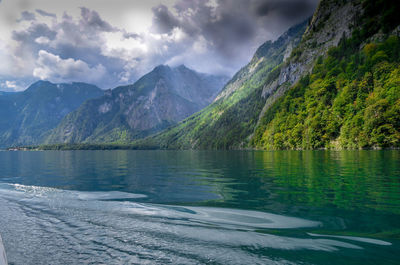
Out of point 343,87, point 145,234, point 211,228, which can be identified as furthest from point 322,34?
point 145,234

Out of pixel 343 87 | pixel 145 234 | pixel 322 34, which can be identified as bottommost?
pixel 145 234

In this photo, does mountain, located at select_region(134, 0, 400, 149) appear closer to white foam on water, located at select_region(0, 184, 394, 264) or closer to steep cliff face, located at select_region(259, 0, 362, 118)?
steep cliff face, located at select_region(259, 0, 362, 118)

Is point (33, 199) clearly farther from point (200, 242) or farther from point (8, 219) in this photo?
point (200, 242)

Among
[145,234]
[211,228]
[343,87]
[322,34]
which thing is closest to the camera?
[145,234]

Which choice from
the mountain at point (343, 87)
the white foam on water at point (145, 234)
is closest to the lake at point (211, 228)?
the white foam on water at point (145, 234)

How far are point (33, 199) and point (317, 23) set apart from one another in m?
220

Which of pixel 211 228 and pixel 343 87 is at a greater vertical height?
pixel 343 87

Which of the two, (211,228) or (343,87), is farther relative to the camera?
(343,87)

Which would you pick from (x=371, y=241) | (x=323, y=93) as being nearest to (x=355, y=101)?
(x=323, y=93)

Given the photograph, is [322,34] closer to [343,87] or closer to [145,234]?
[343,87]

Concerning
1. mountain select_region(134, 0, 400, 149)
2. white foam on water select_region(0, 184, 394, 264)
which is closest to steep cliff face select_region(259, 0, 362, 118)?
mountain select_region(134, 0, 400, 149)

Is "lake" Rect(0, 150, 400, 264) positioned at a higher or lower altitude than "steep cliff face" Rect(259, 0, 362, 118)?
lower

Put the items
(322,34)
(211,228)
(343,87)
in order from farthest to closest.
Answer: (322,34) < (343,87) < (211,228)

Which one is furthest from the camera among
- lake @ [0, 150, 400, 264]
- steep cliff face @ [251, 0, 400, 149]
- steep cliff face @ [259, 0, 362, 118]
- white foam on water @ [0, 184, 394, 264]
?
steep cliff face @ [259, 0, 362, 118]
